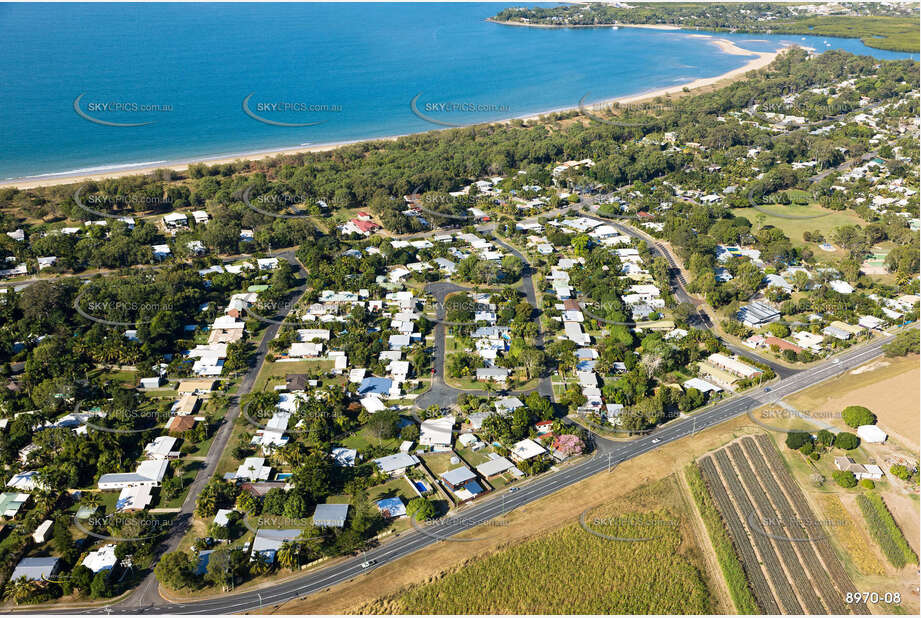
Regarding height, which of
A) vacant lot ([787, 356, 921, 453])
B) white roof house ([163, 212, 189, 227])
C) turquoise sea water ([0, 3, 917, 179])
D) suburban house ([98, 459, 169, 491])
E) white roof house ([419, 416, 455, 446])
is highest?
turquoise sea water ([0, 3, 917, 179])

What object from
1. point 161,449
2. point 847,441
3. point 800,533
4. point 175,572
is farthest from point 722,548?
point 161,449

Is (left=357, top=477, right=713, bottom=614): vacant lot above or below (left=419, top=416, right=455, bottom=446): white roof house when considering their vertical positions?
below

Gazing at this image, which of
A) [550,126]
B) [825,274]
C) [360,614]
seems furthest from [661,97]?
[360,614]

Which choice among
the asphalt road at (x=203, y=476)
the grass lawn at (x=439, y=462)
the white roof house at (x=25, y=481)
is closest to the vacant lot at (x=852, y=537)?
the grass lawn at (x=439, y=462)

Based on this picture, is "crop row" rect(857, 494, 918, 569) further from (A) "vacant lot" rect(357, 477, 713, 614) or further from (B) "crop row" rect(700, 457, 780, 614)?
(A) "vacant lot" rect(357, 477, 713, 614)

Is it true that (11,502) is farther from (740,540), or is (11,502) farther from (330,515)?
(740,540)

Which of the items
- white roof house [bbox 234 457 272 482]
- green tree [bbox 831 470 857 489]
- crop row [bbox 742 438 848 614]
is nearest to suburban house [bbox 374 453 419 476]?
white roof house [bbox 234 457 272 482]

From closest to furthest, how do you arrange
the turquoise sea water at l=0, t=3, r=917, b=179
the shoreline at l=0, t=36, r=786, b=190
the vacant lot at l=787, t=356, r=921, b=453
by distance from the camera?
the vacant lot at l=787, t=356, r=921, b=453, the shoreline at l=0, t=36, r=786, b=190, the turquoise sea water at l=0, t=3, r=917, b=179
